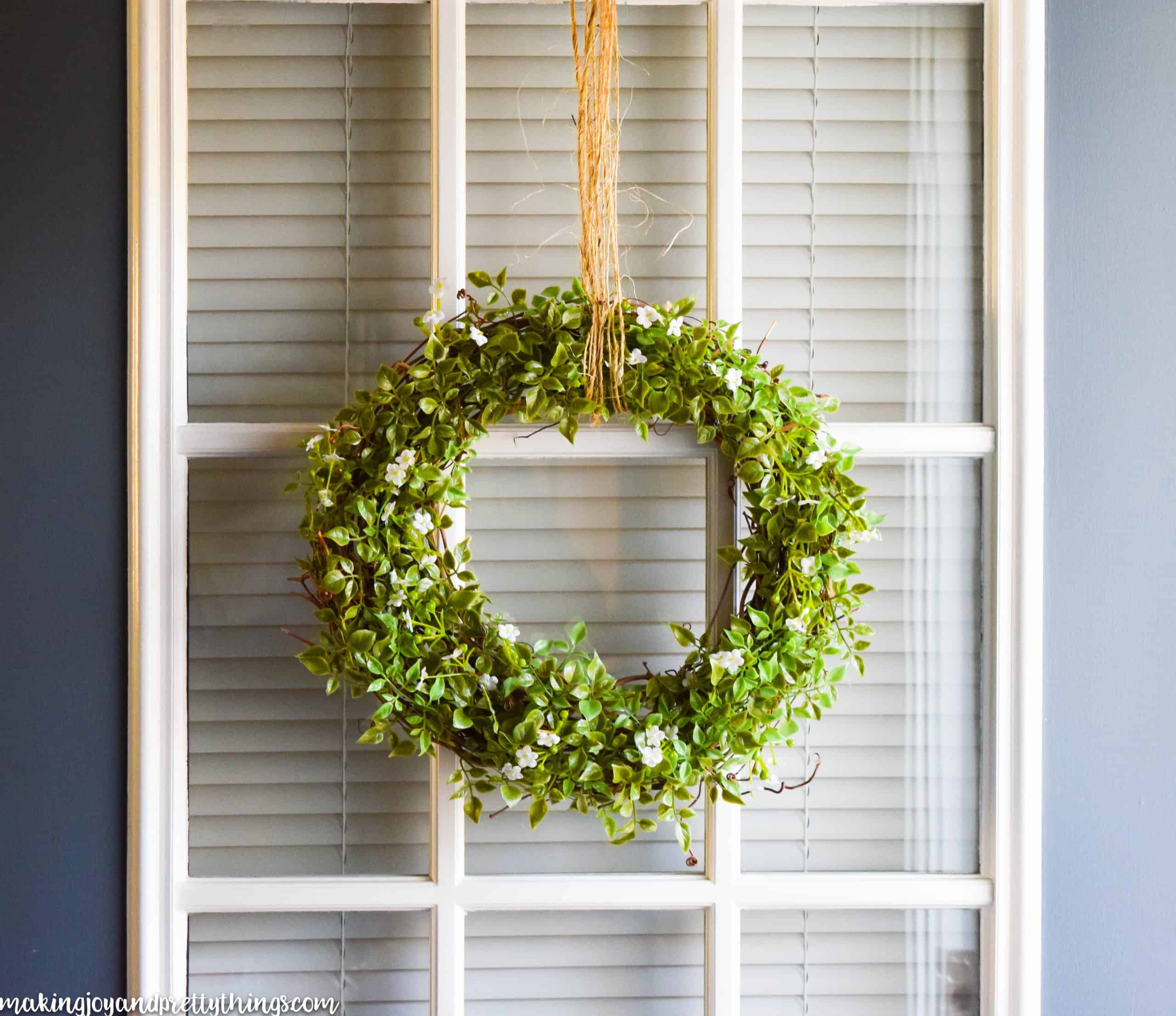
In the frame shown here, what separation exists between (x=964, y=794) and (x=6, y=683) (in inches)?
54.2

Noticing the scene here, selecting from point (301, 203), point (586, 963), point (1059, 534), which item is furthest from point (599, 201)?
point (586, 963)

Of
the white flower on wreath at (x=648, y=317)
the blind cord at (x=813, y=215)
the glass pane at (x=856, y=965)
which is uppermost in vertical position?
the blind cord at (x=813, y=215)

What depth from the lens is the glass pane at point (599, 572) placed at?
126 cm

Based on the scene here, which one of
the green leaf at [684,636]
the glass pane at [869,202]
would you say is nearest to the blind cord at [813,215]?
the glass pane at [869,202]

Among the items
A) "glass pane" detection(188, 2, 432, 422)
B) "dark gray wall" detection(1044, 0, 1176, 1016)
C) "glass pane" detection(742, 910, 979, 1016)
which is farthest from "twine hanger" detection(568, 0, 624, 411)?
"glass pane" detection(742, 910, 979, 1016)

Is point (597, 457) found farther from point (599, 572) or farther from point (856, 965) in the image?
point (856, 965)

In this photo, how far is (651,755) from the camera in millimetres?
1073

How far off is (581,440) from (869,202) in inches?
21.3

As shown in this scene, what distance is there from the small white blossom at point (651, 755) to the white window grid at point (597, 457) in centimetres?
21

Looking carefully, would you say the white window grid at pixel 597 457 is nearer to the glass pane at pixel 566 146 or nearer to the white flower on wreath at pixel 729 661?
the glass pane at pixel 566 146

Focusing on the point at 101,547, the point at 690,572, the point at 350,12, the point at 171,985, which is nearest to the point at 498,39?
the point at 350,12

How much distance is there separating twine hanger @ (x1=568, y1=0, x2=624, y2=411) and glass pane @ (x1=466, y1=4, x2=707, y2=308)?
0.27 feet

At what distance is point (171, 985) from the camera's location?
1.23 m

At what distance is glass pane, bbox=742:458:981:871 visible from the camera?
128 centimetres
